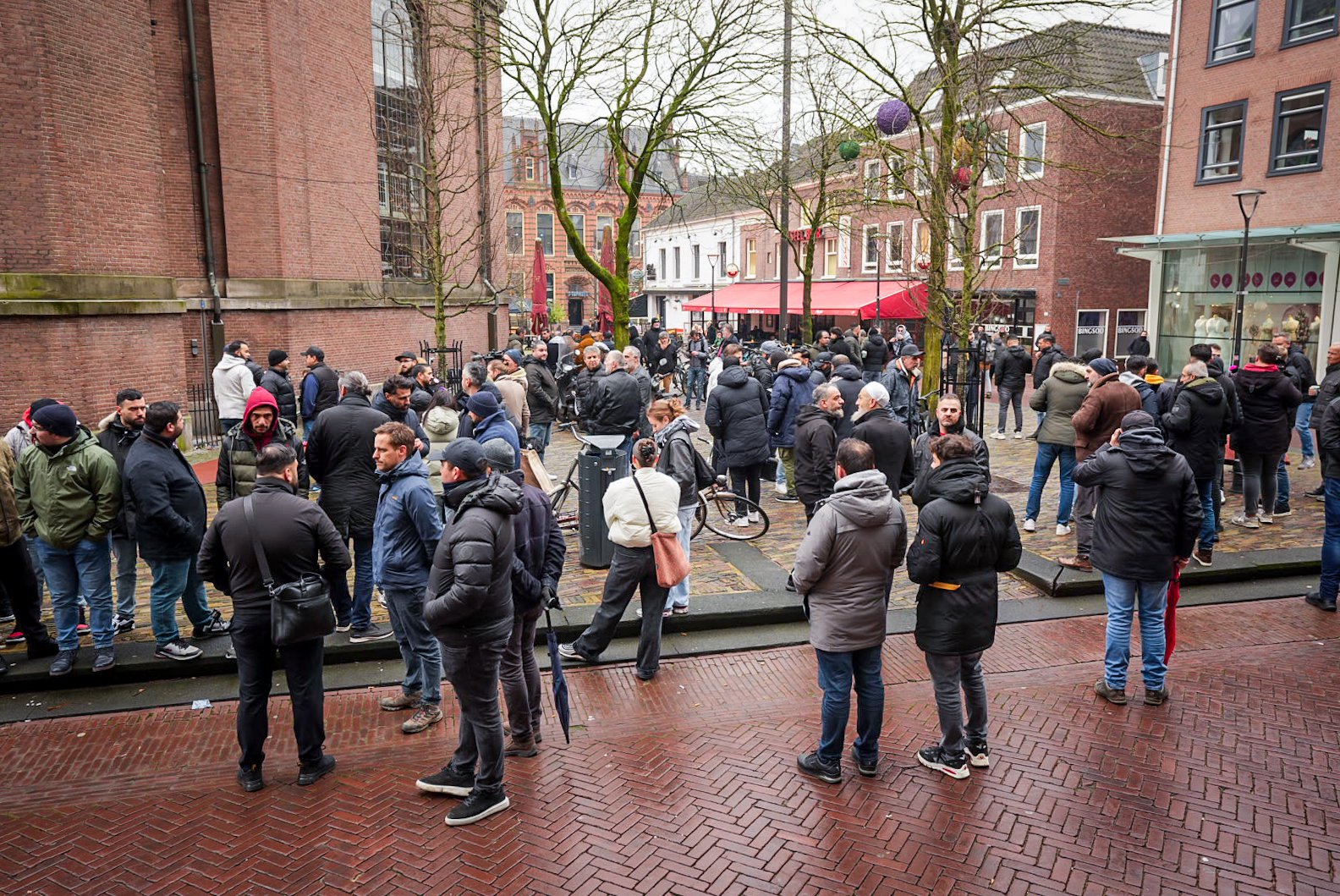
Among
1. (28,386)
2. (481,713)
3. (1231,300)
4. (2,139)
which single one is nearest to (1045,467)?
(481,713)

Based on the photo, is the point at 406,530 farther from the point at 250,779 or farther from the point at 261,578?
the point at 250,779

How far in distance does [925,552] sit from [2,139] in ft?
45.3

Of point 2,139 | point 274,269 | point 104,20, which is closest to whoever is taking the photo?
point 2,139

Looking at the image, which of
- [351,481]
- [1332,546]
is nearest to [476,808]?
[351,481]

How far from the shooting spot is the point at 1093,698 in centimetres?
606

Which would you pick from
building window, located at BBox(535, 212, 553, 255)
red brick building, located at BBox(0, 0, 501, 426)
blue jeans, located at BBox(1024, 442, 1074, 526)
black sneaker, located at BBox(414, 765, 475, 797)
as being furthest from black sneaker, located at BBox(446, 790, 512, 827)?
building window, located at BBox(535, 212, 553, 255)

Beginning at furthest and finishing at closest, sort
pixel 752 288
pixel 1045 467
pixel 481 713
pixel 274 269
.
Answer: pixel 752 288 < pixel 274 269 < pixel 1045 467 < pixel 481 713

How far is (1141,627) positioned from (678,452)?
11.6ft

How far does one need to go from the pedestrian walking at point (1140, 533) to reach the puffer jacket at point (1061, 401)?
11.5 ft

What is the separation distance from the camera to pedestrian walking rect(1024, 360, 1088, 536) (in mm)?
9391

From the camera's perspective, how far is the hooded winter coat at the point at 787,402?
1085 cm

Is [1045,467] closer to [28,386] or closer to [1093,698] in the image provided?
[1093,698]

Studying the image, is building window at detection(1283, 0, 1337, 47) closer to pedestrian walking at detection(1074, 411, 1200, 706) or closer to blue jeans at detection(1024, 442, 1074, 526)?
blue jeans at detection(1024, 442, 1074, 526)

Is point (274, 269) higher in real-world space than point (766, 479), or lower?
higher
